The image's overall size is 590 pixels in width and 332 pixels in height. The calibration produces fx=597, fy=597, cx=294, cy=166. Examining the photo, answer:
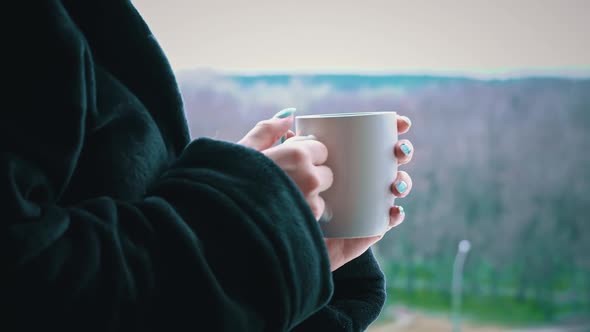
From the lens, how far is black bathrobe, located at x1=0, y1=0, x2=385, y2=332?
376 millimetres

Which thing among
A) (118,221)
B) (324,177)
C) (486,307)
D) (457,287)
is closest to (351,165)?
(324,177)

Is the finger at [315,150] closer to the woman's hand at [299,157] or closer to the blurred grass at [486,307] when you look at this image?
the woman's hand at [299,157]

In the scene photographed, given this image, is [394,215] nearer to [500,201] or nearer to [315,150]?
[315,150]

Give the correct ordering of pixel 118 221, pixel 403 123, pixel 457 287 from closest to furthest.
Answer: pixel 118 221
pixel 403 123
pixel 457 287

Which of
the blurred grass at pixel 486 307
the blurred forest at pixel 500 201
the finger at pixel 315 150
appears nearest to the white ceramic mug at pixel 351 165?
the finger at pixel 315 150

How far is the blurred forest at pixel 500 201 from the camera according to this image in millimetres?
4555

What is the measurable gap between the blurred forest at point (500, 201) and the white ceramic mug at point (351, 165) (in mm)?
3555

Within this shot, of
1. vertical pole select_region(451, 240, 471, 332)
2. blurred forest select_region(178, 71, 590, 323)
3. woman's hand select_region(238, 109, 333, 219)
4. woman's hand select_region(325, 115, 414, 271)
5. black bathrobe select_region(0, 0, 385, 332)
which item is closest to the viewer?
black bathrobe select_region(0, 0, 385, 332)

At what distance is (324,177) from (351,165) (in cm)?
4

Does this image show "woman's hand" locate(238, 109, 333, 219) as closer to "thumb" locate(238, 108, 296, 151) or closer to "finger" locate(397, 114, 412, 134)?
"thumb" locate(238, 108, 296, 151)

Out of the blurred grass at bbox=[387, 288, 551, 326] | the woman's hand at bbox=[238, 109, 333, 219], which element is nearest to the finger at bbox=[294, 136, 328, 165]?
the woman's hand at bbox=[238, 109, 333, 219]

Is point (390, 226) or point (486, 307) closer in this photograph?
point (390, 226)

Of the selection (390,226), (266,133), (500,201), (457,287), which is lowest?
(457,287)

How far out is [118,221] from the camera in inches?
16.5
